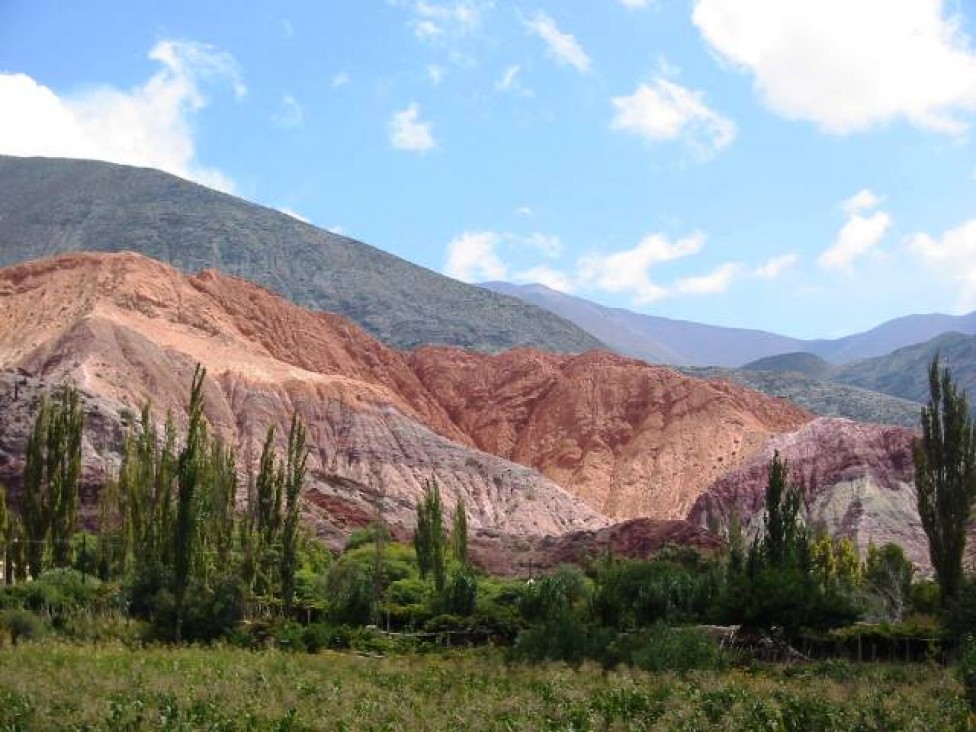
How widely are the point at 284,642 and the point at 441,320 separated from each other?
125m

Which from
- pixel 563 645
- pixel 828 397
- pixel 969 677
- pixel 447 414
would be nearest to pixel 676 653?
pixel 563 645

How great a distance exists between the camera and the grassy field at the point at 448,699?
13.6 metres

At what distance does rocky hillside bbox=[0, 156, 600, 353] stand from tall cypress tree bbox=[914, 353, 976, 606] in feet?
377

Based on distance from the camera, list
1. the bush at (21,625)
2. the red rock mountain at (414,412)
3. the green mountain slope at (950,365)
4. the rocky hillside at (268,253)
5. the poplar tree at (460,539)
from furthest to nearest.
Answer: the green mountain slope at (950,365), the rocky hillside at (268,253), the red rock mountain at (414,412), the poplar tree at (460,539), the bush at (21,625)

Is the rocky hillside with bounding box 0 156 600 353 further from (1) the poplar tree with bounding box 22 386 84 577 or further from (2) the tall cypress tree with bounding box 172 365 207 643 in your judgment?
(2) the tall cypress tree with bounding box 172 365 207 643

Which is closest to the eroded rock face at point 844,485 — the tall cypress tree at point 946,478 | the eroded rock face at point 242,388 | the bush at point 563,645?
the eroded rock face at point 242,388

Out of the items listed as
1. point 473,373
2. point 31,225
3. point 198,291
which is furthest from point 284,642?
point 31,225

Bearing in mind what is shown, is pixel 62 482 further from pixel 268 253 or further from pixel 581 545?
pixel 268 253

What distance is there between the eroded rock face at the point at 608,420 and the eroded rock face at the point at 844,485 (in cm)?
773

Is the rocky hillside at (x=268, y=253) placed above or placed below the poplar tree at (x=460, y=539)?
above

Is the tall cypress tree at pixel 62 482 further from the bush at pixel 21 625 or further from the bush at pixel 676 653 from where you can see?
the bush at pixel 676 653

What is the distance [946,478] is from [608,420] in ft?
250

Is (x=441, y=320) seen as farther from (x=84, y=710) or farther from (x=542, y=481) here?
(x=84, y=710)

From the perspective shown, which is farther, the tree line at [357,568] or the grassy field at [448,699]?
the tree line at [357,568]
